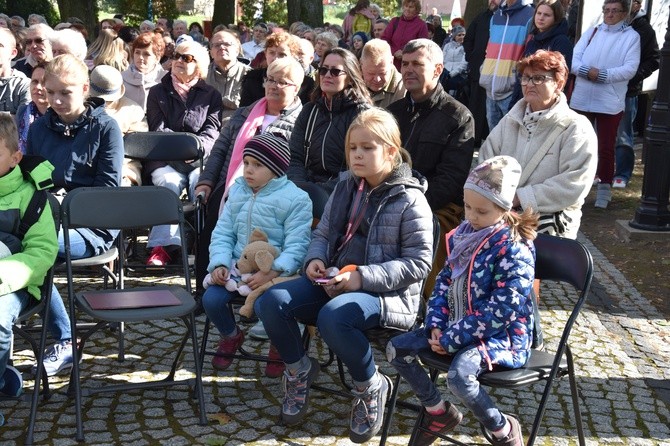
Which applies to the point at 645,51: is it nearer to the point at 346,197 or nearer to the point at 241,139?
the point at 241,139

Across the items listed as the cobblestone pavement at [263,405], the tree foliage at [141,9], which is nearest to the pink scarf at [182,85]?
the cobblestone pavement at [263,405]

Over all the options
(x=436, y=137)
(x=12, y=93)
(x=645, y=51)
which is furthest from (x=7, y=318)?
(x=645, y=51)

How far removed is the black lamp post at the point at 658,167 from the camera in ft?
28.5

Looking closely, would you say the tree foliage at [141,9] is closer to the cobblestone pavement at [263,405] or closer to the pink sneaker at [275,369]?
the cobblestone pavement at [263,405]

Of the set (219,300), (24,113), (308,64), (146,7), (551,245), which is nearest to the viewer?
(551,245)

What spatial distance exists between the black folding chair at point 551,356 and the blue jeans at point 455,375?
0.18 ft

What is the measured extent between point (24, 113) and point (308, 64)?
2.70 m

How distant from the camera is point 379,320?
4484 millimetres

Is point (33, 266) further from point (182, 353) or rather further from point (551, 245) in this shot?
point (551, 245)

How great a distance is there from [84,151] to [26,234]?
47.3 inches

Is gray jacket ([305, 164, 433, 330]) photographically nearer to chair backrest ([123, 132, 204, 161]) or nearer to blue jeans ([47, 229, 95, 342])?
blue jeans ([47, 229, 95, 342])

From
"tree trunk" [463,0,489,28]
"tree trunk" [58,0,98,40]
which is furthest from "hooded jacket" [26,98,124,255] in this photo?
"tree trunk" [58,0,98,40]

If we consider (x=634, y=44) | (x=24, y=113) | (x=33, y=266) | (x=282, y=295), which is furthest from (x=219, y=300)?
(x=634, y=44)

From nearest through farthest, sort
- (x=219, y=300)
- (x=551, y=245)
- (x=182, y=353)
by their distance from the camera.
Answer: (x=551, y=245) → (x=219, y=300) → (x=182, y=353)
